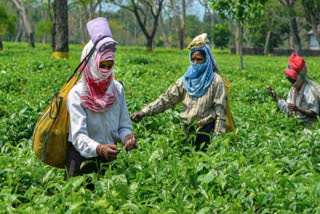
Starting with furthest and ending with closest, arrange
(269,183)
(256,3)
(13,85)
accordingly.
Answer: (256,3) < (13,85) < (269,183)

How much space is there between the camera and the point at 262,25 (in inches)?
2007

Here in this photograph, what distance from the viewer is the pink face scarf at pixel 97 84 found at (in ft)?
12.7

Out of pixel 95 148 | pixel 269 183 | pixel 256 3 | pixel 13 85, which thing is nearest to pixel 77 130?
pixel 95 148

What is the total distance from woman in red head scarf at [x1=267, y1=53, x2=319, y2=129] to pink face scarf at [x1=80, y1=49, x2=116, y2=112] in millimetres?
3176

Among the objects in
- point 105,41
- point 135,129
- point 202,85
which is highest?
point 105,41

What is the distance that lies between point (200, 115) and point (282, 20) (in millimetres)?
47530

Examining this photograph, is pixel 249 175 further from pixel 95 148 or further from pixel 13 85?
pixel 13 85

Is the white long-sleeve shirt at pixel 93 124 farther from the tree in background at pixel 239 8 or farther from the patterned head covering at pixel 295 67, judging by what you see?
the tree in background at pixel 239 8

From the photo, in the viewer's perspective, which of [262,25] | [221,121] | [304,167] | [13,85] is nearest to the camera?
[304,167]

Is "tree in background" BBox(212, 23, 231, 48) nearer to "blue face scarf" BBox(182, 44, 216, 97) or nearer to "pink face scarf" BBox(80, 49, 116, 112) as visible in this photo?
"blue face scarf" BBox(182, 44, 216, 97)

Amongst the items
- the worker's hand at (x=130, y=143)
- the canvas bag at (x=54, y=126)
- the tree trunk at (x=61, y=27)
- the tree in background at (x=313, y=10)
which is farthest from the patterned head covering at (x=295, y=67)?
the tree in background at (x=313, y=10)

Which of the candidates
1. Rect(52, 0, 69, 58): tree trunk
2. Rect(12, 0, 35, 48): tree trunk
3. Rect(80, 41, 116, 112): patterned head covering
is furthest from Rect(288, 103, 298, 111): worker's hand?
Rect(12, 0, 35, 48): tree trunk

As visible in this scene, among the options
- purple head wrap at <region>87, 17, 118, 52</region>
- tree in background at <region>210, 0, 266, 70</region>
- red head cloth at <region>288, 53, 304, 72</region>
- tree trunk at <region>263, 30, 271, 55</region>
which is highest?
tree in background at <region>210, 0, 266, 70</region>

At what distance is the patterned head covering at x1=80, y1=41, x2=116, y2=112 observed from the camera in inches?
152
